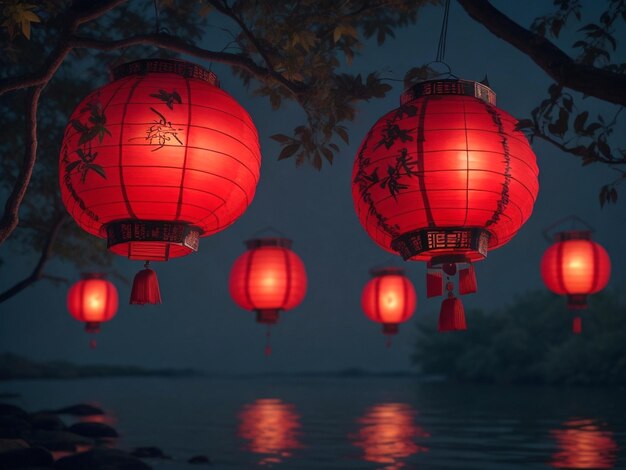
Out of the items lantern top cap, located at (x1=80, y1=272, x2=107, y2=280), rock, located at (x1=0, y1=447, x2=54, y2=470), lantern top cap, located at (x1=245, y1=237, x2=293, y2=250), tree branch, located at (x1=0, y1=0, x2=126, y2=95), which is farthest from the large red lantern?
lantern top cap, located at (x1=80, y1=272, x2=107, y2=280)

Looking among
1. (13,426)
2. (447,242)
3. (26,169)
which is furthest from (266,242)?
(447,242)

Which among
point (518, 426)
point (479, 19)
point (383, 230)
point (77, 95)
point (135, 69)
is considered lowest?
point (518, 426)

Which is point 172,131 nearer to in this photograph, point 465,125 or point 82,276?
point 465,125

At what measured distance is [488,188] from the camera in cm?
273

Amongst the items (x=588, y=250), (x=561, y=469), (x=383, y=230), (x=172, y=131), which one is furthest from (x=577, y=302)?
(x=172, y=131)

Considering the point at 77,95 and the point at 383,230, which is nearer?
the point at 383,230

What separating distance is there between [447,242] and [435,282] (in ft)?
1.16

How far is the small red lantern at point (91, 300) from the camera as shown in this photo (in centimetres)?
934

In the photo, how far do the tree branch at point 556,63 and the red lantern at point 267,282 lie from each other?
4849 millimetres

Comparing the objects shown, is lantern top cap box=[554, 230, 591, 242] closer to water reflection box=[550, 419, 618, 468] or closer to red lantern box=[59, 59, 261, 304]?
water reflection box=[550, 419, 618, 468]

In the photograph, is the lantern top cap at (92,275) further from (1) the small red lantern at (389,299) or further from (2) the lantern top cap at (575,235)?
(2) the lantern top cap at (575,235)

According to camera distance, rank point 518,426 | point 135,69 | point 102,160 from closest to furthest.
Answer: point 102,160 → point 135,69 → point 518,426

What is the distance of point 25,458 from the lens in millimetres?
6566

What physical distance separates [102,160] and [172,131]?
0.28 metres
